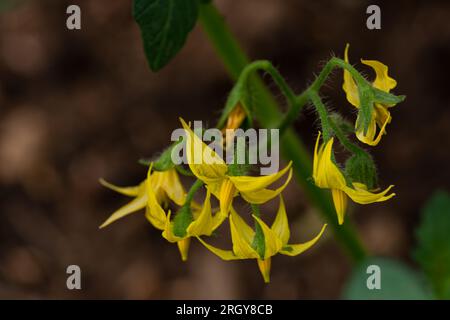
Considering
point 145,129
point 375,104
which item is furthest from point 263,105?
point 145,129

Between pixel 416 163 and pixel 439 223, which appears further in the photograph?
pixel 416 163

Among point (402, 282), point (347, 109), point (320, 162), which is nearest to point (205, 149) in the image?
point (320, 162)

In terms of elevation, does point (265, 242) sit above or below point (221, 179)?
below

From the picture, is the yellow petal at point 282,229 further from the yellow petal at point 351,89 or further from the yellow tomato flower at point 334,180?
the yellow petal at point 351,89

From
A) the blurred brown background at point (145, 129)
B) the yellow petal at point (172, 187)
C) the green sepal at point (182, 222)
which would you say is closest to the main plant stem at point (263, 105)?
the yellow petal at point (172, 187)

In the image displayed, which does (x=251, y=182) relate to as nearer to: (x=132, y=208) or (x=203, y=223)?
(x=203, y=223)

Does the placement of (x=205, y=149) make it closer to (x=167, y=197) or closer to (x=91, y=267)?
(x=167, y=197)

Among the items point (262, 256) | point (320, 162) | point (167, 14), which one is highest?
point (167, 14)
